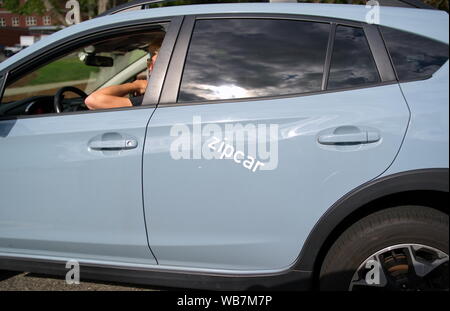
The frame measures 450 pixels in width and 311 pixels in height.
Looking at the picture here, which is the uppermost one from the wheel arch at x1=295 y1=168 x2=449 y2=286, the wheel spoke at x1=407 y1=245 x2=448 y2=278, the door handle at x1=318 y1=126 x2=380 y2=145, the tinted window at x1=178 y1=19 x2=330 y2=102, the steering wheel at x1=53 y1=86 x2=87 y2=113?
the tinted window at x1=178 y1=19 x2=330 y2=102

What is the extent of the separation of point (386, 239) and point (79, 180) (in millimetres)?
1578

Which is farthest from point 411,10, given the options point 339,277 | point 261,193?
point 339,277

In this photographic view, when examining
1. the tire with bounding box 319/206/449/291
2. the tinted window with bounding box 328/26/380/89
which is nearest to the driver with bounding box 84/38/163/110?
the tinted window with bounding box 328/26/380/89

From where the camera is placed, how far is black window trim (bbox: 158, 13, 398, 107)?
2039 mm

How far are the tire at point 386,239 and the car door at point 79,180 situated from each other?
3.23 ft

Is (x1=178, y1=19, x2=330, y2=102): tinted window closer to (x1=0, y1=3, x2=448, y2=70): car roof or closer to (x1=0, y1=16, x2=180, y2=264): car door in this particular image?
(x1=0, y1=3, x2=448, y2=70): car roof

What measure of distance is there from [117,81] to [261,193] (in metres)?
2.25

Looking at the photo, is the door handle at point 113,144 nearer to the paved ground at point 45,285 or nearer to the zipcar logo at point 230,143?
the zipcar logo at point 230,143

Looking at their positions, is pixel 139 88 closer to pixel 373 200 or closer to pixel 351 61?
pixel 351 61

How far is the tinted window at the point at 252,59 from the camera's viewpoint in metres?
2.13

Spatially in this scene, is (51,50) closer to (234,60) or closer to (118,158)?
(118,158)

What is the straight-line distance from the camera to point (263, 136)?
6.61ft
